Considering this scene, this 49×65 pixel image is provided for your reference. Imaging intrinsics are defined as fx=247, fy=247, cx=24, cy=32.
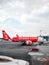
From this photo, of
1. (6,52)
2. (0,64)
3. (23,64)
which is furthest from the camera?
(6,52)

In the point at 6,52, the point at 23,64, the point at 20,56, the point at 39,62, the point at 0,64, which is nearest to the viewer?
the point at 0,64

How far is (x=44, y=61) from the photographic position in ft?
25.2

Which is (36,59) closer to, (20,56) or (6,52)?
Answer: (20,56)

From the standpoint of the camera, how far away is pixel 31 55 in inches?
330

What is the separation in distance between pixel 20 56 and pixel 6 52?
2.76 feet

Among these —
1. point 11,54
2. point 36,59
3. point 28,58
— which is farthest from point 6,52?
point 36,59

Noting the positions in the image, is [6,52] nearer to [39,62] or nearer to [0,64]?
[39,62]

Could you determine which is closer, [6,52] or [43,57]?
[43,57]

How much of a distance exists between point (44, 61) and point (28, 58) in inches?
33.1

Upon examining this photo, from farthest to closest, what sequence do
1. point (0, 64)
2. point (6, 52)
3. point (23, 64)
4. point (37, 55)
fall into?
point (6, 52) → point (37, 55) → point (23, 64) → point (0, 64)

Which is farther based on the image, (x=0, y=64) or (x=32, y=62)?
(x=32, y=62)

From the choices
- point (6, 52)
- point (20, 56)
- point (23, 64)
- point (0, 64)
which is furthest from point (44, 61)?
point (0, 64)

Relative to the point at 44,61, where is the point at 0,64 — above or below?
above

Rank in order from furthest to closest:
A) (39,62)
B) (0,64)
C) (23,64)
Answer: (39,62)
(23,64)
(0,64)
